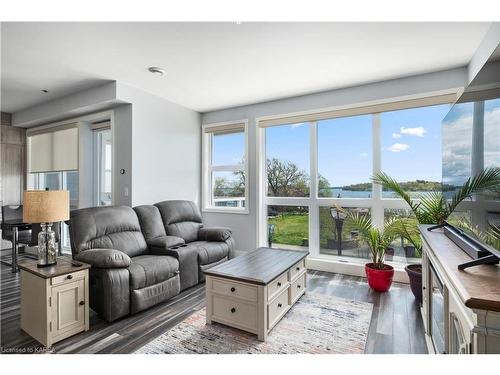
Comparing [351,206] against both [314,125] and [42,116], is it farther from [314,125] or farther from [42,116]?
[42,116]

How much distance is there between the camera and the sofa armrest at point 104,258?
2.26 metres

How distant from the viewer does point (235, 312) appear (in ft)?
7.06

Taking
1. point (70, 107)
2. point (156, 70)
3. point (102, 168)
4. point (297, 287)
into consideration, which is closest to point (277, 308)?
point (297, 287)

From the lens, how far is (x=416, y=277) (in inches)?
106

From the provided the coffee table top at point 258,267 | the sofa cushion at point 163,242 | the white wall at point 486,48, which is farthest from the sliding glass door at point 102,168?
the white wall at point 486,48

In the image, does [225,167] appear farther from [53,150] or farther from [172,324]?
[53,150]

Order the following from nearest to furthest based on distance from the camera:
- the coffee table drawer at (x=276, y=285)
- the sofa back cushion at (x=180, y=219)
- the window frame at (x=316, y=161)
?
the coffee table drawer at (x=276, y=285), the window frame at (x=316, y=161), the sofa back cushion at (x=180, y=219)

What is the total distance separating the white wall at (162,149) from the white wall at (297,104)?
0.51 m

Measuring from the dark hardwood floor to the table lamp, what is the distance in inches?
24.6

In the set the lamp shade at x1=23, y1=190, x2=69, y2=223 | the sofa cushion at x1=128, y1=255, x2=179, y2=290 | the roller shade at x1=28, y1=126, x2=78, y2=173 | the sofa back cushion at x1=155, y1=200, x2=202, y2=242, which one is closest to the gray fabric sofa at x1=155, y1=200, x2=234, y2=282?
the sofa back cushion at x1=155, y1=200, x2=202, y2=242

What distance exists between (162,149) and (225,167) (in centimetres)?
110

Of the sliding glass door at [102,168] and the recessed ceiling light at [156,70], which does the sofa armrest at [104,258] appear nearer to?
the recessed ceiling light at [156,70]
